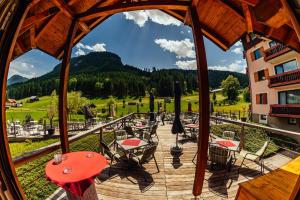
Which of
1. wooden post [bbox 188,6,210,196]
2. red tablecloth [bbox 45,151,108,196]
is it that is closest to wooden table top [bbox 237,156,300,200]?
wooden post [bbox 188,6,210,196]

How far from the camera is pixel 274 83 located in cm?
2219

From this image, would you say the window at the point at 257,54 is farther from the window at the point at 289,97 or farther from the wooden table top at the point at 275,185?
the wooden table top at the point at 275,185

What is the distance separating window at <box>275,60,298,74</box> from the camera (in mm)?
20203

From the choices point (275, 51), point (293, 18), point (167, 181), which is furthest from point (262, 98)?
point (293, 18)

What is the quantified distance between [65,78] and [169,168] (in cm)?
362

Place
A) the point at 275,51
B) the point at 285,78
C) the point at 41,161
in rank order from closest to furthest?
the point at 41,161 → the point at 285,78 → the point at 275,51

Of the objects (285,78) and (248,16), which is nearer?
(248,16)

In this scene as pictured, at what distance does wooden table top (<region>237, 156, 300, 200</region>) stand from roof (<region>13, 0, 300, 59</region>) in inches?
96.2

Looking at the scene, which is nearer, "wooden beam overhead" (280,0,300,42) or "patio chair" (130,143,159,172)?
"wooden beam overhead" (280,0,300,42)

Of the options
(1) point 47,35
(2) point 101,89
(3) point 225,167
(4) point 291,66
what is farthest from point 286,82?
(2) point 101,89

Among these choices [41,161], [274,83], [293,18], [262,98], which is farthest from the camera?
[262,98]

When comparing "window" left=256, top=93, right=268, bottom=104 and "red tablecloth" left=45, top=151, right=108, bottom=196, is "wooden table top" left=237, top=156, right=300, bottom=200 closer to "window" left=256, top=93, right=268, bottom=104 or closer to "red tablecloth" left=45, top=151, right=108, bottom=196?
"red tablecloth" left=45, top=151, right=108, bottom=196

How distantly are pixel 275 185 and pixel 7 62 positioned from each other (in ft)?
13.8

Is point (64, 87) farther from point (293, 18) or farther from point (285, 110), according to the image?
point (285, 110)
